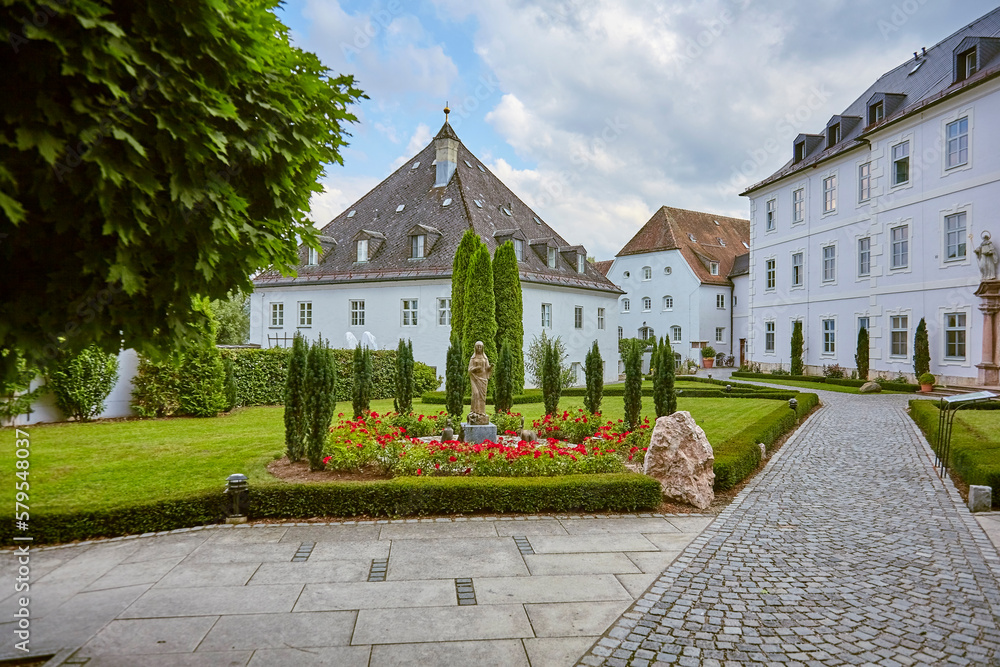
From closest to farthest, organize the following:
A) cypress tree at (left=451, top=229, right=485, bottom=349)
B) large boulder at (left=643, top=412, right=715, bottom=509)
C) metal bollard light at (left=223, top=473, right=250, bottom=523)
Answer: metal bollard light at (left=223, top=473, right=250, bottom=523)
large boulder at (left=643, top=412, right=715, bottom=509)
cypress tree at (left=451, top=229, right=485, bottom=349)

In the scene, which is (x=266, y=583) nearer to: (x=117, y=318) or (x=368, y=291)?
(x=117, y=318)

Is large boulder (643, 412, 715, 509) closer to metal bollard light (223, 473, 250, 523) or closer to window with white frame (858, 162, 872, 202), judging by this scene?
metal bollard light (223, 473, 250, 523)

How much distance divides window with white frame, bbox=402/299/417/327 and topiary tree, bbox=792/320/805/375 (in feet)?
63.9

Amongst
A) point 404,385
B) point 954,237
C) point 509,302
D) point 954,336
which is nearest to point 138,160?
point 404,385

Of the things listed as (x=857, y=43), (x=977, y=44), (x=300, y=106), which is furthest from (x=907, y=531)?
(x=977, y=44)

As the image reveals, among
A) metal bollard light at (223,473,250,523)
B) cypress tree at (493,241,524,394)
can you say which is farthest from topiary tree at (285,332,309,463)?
cypress tree at (493,241,524,394)

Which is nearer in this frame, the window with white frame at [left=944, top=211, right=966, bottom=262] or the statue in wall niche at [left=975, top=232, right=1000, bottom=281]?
the statue in wall niche at [left=975, top=232, right=1000, bottom=281]

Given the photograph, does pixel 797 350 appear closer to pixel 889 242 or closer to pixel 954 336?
pixel 889 242

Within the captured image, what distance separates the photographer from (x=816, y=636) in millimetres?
4695

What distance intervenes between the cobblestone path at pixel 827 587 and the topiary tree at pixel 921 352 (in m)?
17.2

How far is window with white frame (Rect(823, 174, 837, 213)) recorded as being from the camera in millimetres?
30467

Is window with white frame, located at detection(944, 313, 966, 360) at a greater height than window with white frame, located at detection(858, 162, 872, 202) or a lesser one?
lesser

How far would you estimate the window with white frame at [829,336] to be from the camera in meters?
30.5

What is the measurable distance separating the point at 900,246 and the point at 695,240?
2113 centimetres
